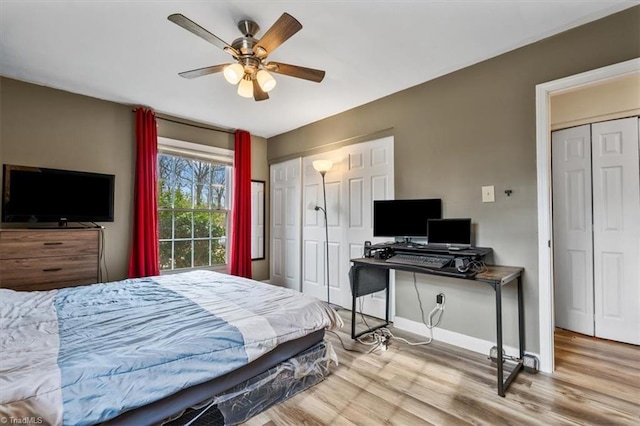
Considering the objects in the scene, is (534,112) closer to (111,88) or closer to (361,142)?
(361,142)

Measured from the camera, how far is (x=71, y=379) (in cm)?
110

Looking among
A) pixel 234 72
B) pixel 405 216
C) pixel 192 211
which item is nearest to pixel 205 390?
pixel 234 72

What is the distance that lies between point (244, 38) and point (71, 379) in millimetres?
2043

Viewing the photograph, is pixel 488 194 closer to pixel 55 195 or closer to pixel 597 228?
pixel 597 228

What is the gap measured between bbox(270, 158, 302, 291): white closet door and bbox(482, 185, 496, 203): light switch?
250cm

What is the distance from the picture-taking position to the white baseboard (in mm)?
2467

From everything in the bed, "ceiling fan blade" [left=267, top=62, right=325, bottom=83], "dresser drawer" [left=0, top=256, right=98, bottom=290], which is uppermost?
"ceiling fan blade" [left=267, top=62, right=325, bottom=83]

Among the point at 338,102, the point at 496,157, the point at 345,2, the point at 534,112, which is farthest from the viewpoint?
the point at 338,102

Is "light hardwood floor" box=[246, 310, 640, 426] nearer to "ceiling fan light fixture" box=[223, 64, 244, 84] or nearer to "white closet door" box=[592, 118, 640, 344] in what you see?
"white closet door" box=[592, 118, 640, 344]

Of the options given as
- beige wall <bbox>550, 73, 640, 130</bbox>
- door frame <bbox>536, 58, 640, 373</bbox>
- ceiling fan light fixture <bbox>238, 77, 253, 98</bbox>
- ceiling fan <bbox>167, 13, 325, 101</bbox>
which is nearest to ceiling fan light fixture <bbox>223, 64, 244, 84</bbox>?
ceiling fan <bbox>167, 13, 325, 101</bbox>

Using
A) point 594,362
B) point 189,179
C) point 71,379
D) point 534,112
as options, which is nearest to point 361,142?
point 534,112

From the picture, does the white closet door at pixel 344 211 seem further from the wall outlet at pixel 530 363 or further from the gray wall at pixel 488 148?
the wall outlet at pixel 530 363

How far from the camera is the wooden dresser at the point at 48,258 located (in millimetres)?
2514

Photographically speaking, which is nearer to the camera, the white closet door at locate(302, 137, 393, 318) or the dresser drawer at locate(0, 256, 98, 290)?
the dresser drawer at locate(0, 256, 98, 290)
